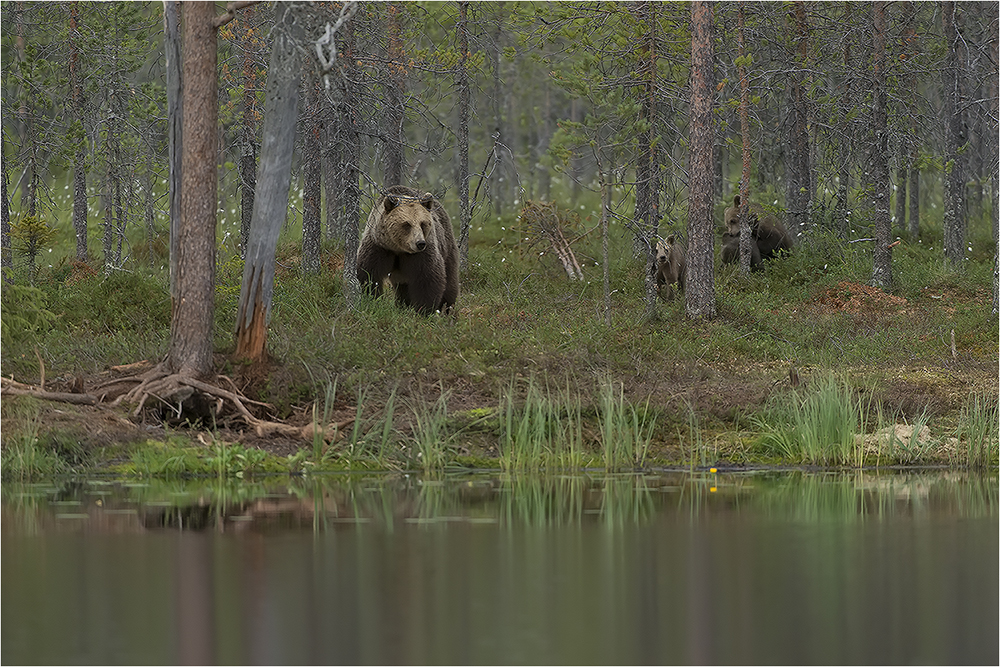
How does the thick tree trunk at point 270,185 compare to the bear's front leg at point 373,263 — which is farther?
the bear's front leg at point 373,263

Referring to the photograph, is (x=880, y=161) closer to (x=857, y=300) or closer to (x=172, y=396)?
(x=857, y=300)

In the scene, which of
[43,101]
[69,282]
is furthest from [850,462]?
[43,101]

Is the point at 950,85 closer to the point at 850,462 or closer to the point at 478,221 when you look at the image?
the point at 478,221

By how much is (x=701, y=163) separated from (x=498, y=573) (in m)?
10.6

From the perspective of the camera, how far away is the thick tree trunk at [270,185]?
11.4 meters

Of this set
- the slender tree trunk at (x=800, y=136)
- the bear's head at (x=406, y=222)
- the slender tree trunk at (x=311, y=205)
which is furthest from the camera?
the slender tree trunk at (x=800, y=136)

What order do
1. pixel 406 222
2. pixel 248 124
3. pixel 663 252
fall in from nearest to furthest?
pixel 406 222, pixel 248 124, pixel 663 252

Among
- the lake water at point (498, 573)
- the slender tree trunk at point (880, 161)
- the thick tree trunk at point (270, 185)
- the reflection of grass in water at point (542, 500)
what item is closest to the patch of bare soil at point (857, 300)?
the slender tree trunk at point (880, 161)

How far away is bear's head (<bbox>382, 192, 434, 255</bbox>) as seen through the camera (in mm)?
15484

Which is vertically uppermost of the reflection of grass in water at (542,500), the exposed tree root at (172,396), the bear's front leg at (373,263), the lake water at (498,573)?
the bear's front leg at (373,263)

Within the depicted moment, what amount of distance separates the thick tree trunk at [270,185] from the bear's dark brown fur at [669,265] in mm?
8206

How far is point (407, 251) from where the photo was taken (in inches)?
618

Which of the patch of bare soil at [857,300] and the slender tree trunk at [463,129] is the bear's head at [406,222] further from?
the patch of bare soil at [857,300]

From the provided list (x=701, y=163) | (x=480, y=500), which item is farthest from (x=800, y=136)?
(x=480, y=500)
